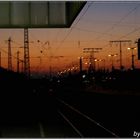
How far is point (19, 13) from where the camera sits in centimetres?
1731

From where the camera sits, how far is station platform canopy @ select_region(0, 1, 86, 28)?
55.8ft

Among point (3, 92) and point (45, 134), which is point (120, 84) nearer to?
point (3, 92)

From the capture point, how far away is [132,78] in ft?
242

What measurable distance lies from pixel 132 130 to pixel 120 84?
54.7 m

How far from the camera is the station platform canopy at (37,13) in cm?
1700

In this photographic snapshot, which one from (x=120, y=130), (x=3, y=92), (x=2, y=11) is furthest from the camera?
(x=3, y=92)

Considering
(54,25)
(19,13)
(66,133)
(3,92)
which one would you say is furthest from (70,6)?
(3,92)

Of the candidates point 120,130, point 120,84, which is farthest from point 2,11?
point 120,84

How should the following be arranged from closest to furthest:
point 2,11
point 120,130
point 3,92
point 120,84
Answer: point 2,11, point 120,130, point 3,92, point 120,84

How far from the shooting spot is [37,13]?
17.5 m

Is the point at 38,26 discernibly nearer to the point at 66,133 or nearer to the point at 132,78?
the point at 66,133

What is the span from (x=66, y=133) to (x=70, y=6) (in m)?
5.46

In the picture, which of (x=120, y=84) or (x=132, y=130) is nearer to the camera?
(x=132, y=130)

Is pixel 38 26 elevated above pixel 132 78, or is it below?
→ above
